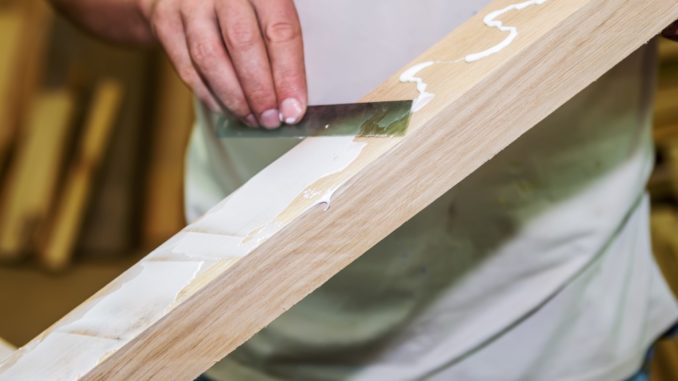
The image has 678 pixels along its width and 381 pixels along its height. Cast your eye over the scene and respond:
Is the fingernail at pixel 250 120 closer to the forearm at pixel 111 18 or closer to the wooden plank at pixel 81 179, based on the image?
the forearm at pixel 111 18

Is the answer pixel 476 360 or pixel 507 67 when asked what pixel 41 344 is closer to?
pixel 507 67

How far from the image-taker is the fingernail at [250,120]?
72 centimetres

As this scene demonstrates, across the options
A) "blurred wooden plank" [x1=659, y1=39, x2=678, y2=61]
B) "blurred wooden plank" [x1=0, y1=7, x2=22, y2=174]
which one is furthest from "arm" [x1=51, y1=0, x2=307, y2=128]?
"blurred wooden plank" [x1=0, y1=7, x2=22, y2=174]

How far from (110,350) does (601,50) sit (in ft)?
1.19

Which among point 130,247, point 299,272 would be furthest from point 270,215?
point 130,247

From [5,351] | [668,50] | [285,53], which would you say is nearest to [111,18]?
[285,53]

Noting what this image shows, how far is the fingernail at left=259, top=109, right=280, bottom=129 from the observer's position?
2.28ft

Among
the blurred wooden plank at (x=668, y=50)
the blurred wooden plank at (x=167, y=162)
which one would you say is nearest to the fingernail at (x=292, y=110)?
the blurred wooden plank at (x=668, y=50)

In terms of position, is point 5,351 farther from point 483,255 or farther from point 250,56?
point 483,255

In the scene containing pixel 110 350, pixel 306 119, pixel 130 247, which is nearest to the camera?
pixel 110 350

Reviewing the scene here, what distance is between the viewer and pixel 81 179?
2566 millimetres

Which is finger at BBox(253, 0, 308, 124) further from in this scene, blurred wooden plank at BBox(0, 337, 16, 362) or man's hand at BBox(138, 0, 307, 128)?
blurred wooden plank at BBox(0, 337, 16, 362)

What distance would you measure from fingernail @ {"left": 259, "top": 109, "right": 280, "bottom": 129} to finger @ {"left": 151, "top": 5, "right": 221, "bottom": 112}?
0.28ft

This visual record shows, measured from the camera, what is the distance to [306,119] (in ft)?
2.23
